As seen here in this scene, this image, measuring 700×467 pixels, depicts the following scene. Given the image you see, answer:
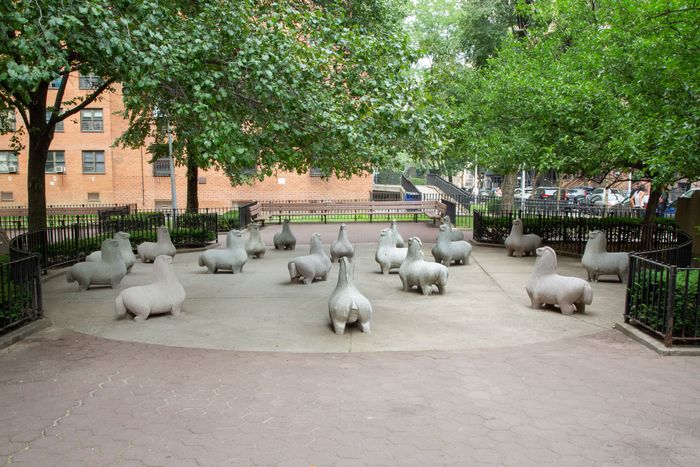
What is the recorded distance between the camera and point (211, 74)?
32.5 ft

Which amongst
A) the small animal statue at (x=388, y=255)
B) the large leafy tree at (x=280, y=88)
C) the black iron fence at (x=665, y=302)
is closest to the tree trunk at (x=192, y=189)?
the small animal statue at (x=388, y=255)

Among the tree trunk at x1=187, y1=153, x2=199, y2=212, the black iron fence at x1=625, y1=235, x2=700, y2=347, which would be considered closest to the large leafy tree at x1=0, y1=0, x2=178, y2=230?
the black iron fence at x1=625, y1=235, x2=700, y2=347

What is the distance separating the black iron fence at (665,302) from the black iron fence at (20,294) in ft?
30.7

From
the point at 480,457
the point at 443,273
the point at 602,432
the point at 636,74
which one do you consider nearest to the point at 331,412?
the point at 480,457

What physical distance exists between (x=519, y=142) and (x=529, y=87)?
1.54 meters

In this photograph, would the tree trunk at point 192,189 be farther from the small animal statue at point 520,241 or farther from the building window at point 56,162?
the building window at point 56,162

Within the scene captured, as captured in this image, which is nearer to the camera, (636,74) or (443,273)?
(443,273)

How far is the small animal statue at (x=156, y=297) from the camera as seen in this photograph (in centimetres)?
1009

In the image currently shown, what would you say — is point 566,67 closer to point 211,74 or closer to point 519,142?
point 519,142

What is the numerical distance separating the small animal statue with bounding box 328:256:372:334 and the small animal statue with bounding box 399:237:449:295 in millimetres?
2941

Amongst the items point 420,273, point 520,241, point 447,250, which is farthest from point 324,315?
point 520,241

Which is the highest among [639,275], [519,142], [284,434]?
[519,142]

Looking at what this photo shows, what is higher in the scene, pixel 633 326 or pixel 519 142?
pixel 519 142

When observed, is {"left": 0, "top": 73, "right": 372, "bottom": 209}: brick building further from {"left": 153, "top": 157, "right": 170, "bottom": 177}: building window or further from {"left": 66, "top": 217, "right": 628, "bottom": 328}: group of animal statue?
{"left": 66, "top": 217, "right": 628, "bottom": 328}: group of animal statue
